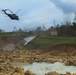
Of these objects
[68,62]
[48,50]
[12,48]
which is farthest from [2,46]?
[68,62]

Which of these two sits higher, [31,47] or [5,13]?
[5,13]

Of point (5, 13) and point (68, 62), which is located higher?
point (5, 13)

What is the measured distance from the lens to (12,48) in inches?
3418

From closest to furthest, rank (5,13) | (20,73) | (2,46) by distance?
(5,13) < (20,73) < (2,46)

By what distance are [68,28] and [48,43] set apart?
→ 21617 mm

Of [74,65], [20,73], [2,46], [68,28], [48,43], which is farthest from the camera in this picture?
[68,28]

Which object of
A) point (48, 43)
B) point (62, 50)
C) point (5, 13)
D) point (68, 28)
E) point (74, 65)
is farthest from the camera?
point (68, 28)

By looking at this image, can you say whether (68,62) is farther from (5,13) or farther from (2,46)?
(2,46)

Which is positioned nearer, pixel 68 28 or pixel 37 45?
pixel 37 45

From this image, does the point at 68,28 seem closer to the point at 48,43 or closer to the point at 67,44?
the point at 48,43

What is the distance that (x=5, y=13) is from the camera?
82.4 ft

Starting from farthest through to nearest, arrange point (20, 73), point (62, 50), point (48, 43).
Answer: point (48, 43) < point (62, 50) < point (20, 73)

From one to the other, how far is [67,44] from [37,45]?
13771 mm

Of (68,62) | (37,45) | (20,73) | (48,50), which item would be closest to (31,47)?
(37,45)
